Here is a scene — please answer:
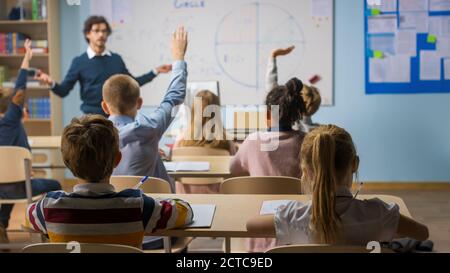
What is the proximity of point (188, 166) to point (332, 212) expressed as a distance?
1738mm

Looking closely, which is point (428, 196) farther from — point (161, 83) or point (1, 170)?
point (1, 170)

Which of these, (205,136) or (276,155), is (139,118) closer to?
(276,155)

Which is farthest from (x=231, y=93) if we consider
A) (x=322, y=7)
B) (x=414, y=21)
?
(x=414, y=21)

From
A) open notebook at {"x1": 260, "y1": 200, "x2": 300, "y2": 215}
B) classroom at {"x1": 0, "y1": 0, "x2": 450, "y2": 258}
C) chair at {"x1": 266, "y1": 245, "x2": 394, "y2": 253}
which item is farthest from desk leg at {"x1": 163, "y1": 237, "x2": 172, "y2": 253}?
chair at {"x1": 266, "y1": 245, "x2": 394, "y2": 253}

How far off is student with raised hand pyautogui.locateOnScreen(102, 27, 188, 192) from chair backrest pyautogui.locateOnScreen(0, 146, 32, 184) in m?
1.08

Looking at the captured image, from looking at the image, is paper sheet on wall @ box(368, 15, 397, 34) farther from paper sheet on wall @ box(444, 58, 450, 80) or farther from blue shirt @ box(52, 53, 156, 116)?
blue shirt @ box(52, 53, 156, 116)

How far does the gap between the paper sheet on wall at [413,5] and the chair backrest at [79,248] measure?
5016 mm

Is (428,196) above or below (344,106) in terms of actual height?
below

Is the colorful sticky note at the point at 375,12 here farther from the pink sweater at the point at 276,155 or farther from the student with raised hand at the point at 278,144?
the pink sweater at the point at 276,155

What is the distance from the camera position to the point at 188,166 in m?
3.61

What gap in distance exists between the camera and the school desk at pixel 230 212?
213 centimetres
